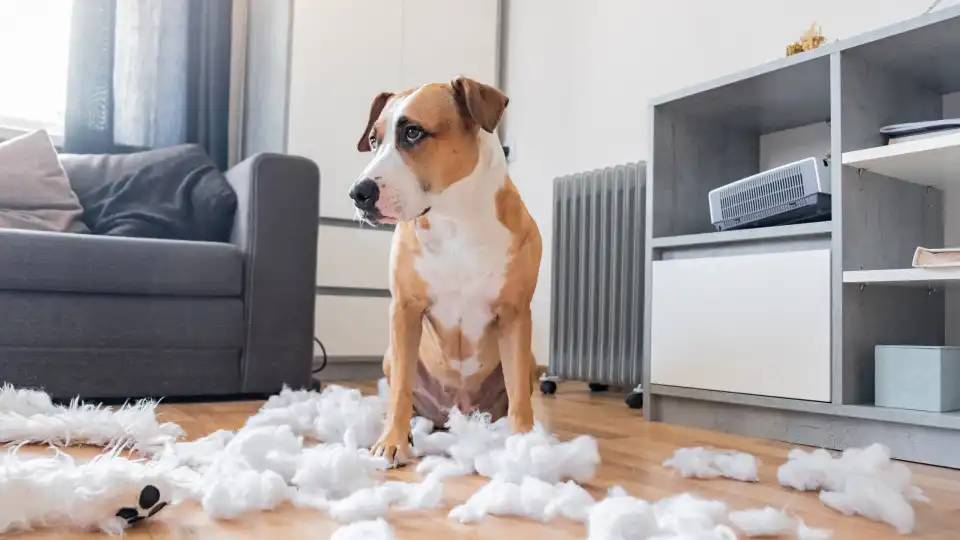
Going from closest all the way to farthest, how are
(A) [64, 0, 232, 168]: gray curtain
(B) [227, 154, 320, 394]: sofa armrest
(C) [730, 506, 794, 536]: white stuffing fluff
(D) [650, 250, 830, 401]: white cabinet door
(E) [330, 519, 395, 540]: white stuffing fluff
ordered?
(E) [330, 519, 395, 540]: white stuffing fluff → (C) [730, 506, 794, 536]: white stuffing fluff → (D) [650, 250, 830, 401]: white cabinet door → (B) [227, 154, 320, 394]: sofa armrest → (A) [64, 0, 232, 168]: gray curtain

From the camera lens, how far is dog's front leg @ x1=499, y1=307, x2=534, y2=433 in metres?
1.41

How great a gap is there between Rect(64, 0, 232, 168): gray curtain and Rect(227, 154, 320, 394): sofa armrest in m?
1.02

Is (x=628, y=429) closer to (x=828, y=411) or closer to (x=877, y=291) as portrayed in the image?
(x=828, y=411)

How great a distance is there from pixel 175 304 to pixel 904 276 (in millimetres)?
1801

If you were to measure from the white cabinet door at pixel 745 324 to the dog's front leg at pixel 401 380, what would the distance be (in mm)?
759

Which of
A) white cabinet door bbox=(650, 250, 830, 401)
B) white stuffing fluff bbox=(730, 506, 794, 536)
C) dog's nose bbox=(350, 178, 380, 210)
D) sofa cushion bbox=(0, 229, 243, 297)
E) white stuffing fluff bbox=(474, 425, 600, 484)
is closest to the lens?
white stuffing fluff bbox=(730, 506, 794, 536)

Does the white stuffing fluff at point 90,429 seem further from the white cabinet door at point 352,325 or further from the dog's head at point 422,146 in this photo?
the white cabinet door at point 352,325

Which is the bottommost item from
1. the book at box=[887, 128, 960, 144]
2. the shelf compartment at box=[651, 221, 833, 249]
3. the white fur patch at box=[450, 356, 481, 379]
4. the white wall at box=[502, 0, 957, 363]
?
the white fur patch at box=[450, 356, 481, 379]

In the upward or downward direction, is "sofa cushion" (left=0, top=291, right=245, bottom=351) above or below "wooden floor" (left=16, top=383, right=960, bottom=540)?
above

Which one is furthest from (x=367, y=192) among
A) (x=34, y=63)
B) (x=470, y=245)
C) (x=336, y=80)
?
(x=34, y=63)

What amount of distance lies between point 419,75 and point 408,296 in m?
2.06

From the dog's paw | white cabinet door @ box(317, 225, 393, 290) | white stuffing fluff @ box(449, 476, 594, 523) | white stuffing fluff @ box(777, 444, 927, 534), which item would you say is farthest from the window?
white stuffing fluff @ box(777, 444, 927, 534)

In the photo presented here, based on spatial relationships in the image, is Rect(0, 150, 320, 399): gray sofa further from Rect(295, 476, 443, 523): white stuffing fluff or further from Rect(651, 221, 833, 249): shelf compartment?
Rect(295, 476, 443, 523): white stuffing fluff

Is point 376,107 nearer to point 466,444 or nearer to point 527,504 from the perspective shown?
point 466,444
